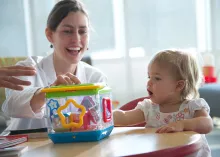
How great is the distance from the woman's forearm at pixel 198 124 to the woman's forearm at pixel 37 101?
0.46m

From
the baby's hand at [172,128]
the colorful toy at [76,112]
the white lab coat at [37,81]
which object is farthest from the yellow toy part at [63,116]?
the white lab coat at [37,81]

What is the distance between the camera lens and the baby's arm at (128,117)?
4.56 ft

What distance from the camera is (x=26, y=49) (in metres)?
3.25

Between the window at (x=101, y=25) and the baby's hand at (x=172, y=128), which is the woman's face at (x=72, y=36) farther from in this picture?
the window at (x=101, y=25)

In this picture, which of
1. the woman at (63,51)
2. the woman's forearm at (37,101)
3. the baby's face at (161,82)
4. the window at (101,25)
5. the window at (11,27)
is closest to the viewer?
the woman's forearm at (37,101)

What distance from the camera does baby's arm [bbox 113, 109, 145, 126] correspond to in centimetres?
139

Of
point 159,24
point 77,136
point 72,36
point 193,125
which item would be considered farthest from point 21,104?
point 159,24

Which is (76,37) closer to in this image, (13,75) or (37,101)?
(37,101)

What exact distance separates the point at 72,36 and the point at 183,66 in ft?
1.77

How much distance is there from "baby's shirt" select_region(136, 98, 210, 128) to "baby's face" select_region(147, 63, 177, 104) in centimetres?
5

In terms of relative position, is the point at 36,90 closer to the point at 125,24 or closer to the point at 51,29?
the point at 51,29

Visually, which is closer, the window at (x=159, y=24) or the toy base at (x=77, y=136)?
the toy base at (x=77, y=136)

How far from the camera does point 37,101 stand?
1261 millimetres

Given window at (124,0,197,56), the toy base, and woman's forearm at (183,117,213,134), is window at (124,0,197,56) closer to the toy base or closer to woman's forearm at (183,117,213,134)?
woman's forearm at (183,117,213,134)
